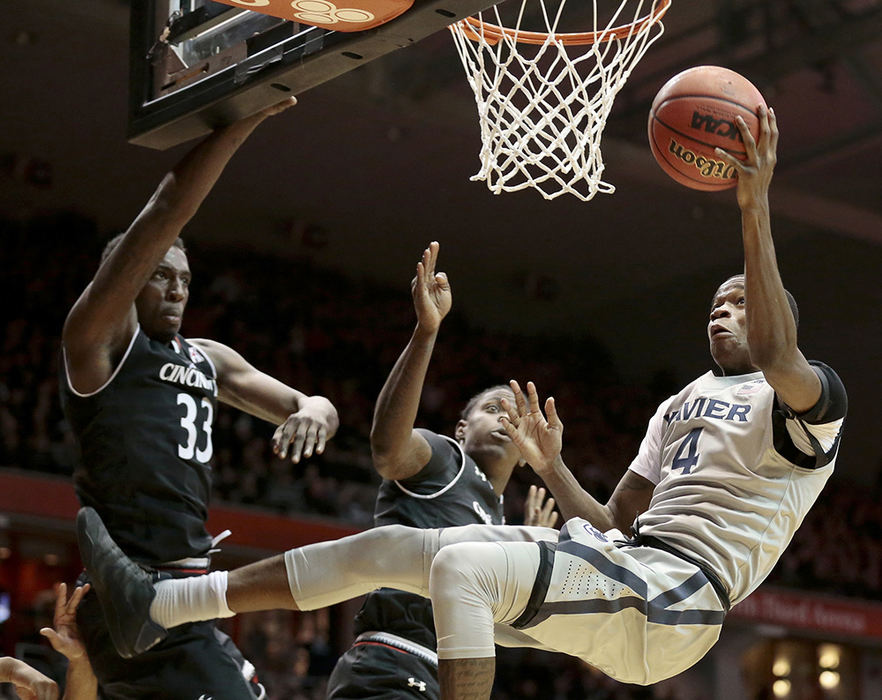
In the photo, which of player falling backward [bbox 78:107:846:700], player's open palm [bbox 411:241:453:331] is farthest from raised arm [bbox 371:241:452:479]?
player falling backward [bbox 78:107:846:700]

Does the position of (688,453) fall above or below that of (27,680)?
above

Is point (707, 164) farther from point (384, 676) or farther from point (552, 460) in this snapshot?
point (384, 676)

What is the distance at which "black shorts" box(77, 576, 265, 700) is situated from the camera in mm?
3834

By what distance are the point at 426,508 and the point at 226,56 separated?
1.85 m

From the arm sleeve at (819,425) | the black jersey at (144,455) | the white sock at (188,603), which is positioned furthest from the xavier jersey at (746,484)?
the black jersey at (144,455)

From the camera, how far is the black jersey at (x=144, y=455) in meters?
3.93

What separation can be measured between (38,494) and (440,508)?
22.8ft

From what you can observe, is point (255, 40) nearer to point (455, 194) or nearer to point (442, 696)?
point (442, 696)

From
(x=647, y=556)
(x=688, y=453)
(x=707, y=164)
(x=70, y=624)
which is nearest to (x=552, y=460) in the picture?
(x=688, y=453)

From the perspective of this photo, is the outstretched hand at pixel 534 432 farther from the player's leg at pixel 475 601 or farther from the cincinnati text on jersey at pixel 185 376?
the cincinnati text on jersey at pixel 185 376

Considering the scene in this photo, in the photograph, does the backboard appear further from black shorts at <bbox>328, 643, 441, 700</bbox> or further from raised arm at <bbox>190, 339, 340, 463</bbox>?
black shorts at <bbox>328, 643, 441, 700</bbox>

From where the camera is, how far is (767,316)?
11.9ft

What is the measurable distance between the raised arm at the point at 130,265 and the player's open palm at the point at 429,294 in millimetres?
849

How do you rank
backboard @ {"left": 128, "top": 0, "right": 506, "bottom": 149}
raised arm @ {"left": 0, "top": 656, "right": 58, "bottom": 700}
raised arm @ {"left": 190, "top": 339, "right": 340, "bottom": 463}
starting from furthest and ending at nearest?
raised arm @ {"left": 0, "top": 656, "right": 58, "bottom": 700}, raised arm @ {"left": 190, "top": 339, "right": 340, "bottom": 463}, backboard @ {"left": 128, "top": 0, "right": 506, "bottom": 149}
